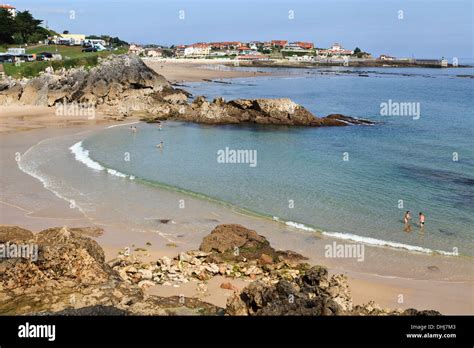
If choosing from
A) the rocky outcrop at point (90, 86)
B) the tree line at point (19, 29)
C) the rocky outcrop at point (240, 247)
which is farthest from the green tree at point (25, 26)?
the rocky outcrop at point (240, 247)

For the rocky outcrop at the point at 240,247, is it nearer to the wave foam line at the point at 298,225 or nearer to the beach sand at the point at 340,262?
the beach sand at the point at 340,262

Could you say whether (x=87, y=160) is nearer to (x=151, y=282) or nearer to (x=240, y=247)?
(x=240, y=247)

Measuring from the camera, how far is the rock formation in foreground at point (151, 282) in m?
8.47

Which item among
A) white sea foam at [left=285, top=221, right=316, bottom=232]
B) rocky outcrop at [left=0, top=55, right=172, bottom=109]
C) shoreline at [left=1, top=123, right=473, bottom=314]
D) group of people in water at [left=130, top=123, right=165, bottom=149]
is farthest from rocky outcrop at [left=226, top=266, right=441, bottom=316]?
rocky outcrop at [left=0, top=55, right=172, bottom=109]

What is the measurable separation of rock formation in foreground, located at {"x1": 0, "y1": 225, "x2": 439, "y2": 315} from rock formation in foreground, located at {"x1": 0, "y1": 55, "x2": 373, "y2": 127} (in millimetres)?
35869

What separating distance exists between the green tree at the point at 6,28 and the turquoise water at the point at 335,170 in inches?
2021

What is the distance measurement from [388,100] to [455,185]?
49.1m

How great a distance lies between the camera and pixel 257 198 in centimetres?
2402

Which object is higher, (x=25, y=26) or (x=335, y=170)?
(x=25, y=26)

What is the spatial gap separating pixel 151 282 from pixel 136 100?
158 feet

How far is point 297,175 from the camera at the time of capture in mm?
29062

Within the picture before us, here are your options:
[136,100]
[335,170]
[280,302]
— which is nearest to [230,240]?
[280,302]

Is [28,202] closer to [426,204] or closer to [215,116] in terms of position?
[426,204]
